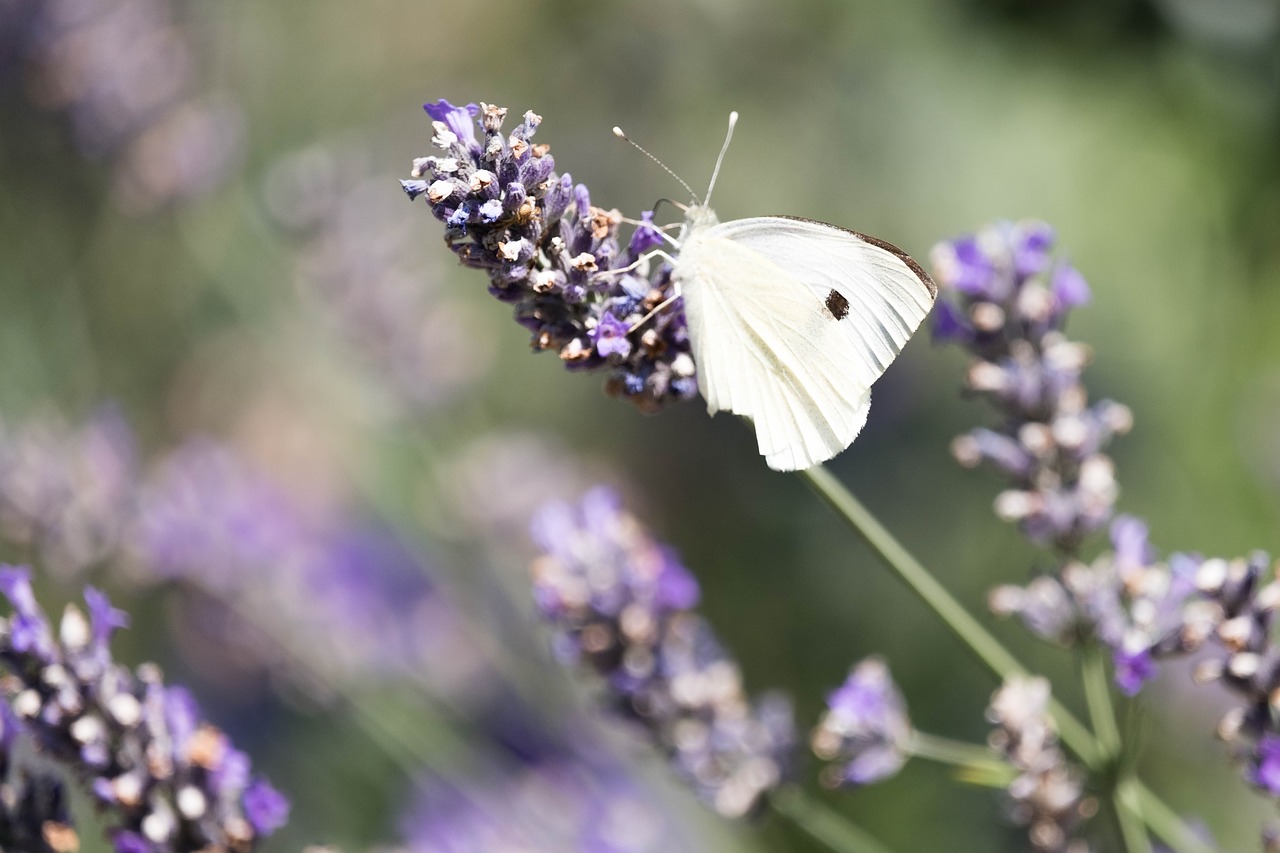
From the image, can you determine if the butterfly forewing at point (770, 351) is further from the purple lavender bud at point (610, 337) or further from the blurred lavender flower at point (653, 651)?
the blurred lavender flower at point (653, 651)

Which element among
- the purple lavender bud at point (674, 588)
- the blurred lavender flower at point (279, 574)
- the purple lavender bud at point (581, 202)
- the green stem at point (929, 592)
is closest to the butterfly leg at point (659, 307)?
the purple lavender bud at point (581, 202)

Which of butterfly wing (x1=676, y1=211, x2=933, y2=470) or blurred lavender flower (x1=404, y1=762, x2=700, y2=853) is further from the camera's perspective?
blurred lavender flower (x1=404, y1=762, x2=700, y2=853)

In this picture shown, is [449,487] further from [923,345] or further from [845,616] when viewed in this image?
[923,345]

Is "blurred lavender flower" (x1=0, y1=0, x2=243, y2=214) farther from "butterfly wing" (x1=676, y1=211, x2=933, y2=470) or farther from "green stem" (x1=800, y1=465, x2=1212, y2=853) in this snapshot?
"green stem" (x1=800, y1=465, x2=1212, y2=853)

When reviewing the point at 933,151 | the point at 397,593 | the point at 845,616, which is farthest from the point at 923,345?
the point at 397,593

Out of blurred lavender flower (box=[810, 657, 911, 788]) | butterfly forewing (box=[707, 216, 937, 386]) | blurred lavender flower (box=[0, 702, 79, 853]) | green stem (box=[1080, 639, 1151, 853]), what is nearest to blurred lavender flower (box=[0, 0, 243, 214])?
blurred lavender flower (box=[0, 702, 79, 853])

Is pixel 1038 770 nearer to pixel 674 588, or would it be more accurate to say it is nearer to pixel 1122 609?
pixel 1122 609
